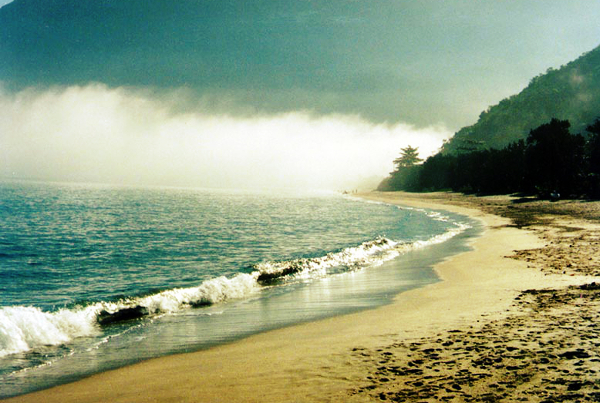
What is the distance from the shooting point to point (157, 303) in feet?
46.1

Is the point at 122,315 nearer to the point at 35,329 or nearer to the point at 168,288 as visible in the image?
the point at 35,329

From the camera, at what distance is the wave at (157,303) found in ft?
33.2

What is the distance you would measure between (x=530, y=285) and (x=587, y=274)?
269 cm

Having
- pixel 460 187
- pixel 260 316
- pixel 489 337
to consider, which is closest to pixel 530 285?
pixel 489 337

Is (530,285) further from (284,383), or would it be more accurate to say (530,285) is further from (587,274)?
(284,383)

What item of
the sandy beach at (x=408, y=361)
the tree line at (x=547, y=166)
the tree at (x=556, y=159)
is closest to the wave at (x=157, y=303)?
the sandy beach at (x=408, y=361)

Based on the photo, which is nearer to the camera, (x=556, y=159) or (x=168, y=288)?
(x=168, y=288)

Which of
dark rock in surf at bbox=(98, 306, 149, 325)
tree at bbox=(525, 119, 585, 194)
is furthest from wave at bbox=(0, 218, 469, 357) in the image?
tree at bbox=(525, 119, 585, 194)

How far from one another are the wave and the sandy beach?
3849mm

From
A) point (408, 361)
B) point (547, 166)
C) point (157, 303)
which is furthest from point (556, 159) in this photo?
point (408, 361)

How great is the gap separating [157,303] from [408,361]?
32.6 feet

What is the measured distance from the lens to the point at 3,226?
152ft

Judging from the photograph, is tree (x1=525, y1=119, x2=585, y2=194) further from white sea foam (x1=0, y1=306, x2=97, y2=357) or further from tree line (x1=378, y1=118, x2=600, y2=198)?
white sea foam (x1=0, y1=306, x2=97, y2=357)

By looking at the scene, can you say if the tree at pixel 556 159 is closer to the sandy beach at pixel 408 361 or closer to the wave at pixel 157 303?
the wave at pixel 157 303
